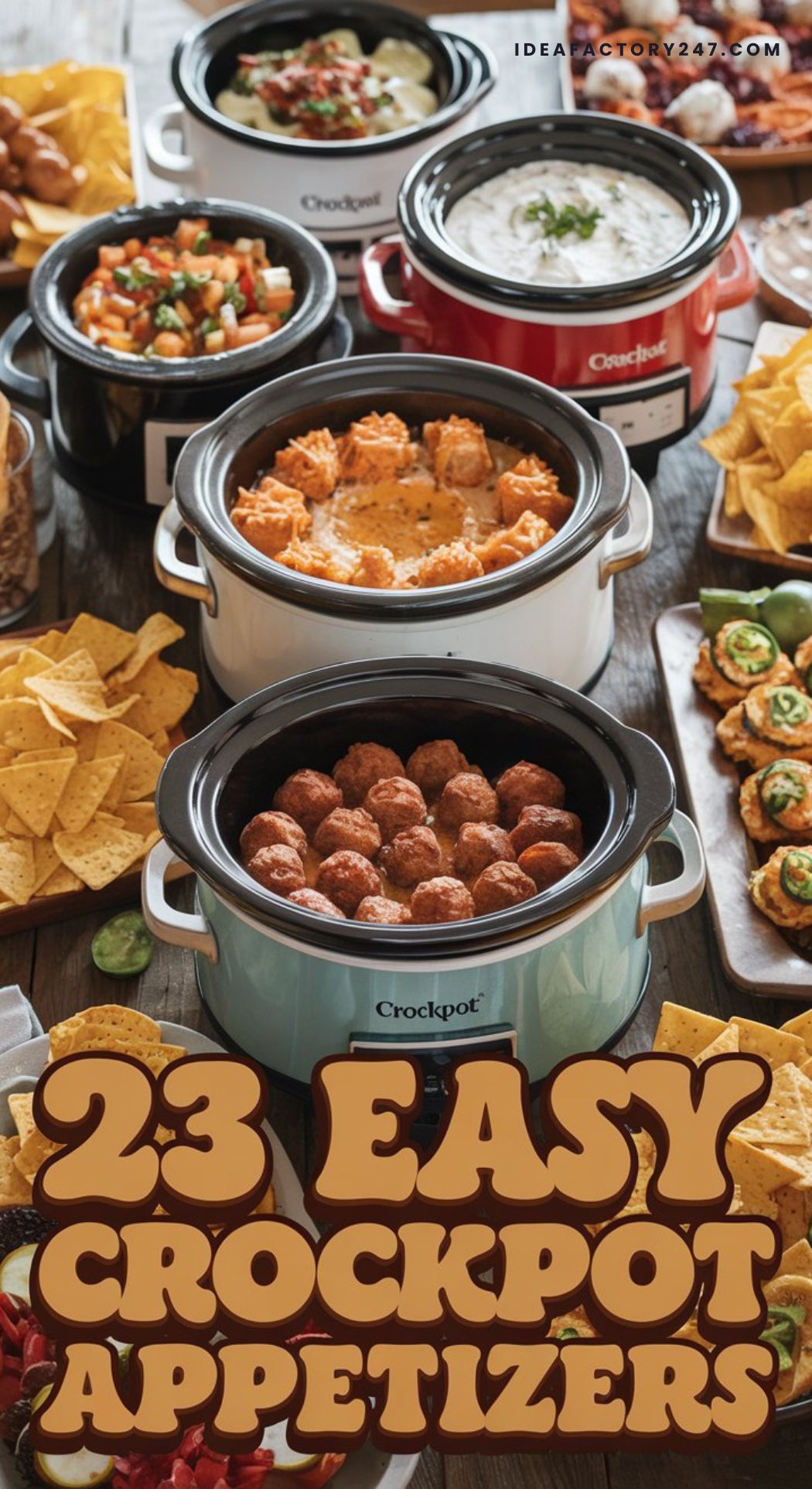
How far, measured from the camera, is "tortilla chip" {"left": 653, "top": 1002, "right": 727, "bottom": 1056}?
1910mm

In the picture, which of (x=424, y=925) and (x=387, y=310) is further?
(x=387, y=310)

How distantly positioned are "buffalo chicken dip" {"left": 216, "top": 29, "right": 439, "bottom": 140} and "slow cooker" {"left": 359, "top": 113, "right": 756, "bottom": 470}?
0.40 m

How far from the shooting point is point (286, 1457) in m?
1.60

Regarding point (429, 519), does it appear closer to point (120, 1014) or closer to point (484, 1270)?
point (120, 1014)

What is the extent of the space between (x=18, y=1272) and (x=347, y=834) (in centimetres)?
59

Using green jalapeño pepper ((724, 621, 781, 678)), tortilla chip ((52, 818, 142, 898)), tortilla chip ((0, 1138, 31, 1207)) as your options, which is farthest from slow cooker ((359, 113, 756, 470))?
tortilla chip ((0, 1138, 31, 1207))

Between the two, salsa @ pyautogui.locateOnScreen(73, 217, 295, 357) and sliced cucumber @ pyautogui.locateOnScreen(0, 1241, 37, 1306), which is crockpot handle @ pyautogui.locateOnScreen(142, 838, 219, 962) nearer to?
sliced cucumber @ pyautogui.locateOnScreen(0, 1241, 37, 1306)

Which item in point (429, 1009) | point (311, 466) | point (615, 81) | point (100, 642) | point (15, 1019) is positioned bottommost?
point (15, 1019)

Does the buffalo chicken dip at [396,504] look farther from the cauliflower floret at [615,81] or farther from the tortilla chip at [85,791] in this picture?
the cauliflower floret at [615,81]

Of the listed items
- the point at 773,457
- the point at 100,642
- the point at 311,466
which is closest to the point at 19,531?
the point at 100,642

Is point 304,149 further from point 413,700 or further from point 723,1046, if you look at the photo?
point 723,1046

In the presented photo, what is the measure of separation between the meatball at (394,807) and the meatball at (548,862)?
0.16 m

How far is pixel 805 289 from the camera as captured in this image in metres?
3.16

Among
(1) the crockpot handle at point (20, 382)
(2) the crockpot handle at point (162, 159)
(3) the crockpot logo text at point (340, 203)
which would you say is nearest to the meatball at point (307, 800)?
(1) the crockpot handle at point (20, 382)
